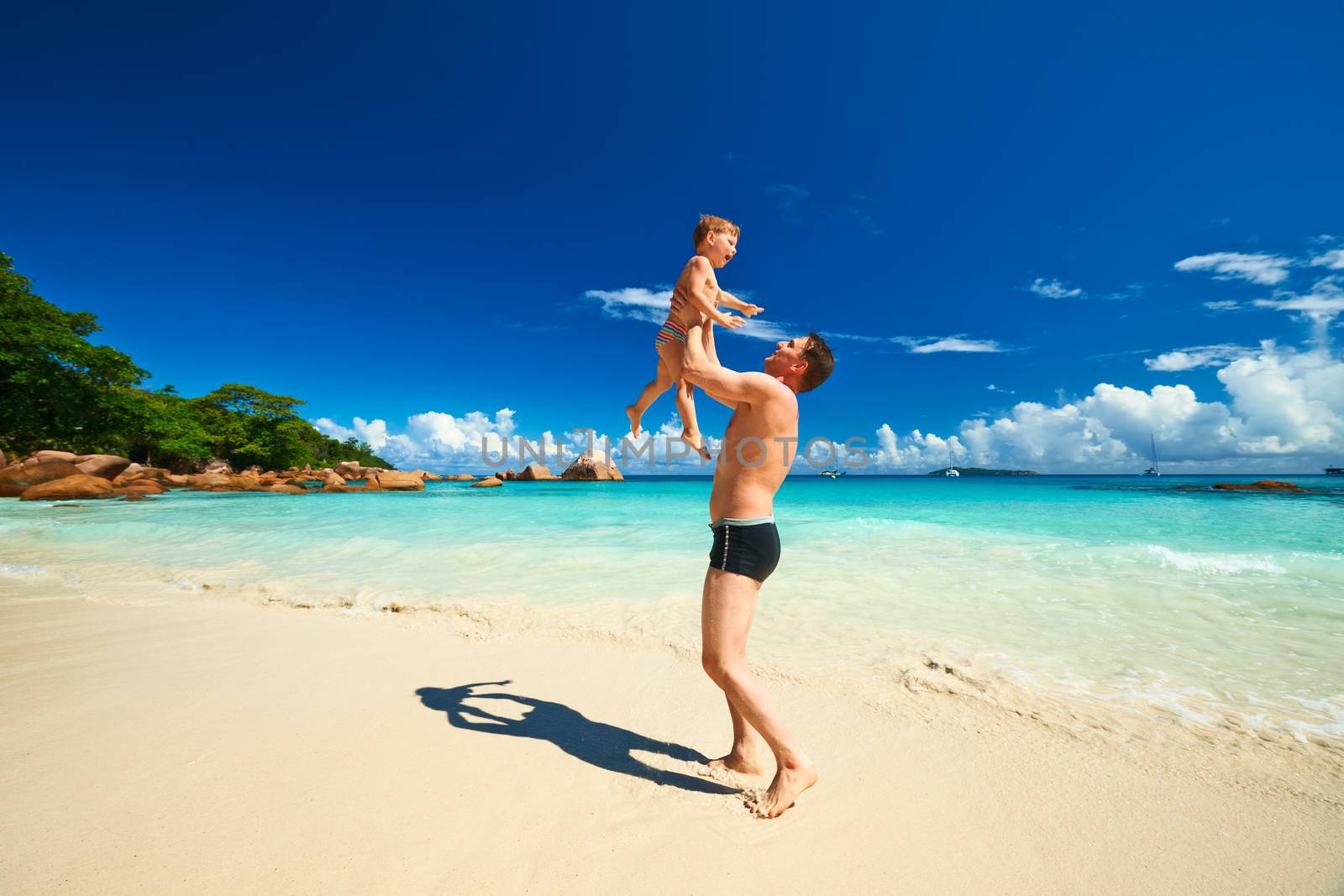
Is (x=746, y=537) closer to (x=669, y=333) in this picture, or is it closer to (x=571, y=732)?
(x=669, y=333)

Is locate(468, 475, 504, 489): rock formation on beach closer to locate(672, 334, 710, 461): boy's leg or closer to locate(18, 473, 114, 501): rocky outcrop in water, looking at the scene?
locate(18, 473, 114, 501): rocky outcrop in water

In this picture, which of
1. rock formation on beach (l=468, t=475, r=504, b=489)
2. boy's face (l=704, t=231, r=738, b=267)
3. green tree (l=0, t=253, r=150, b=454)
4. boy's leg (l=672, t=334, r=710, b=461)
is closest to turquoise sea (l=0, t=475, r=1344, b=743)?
boy's leg (l=672, t=334, r=710, b=461)

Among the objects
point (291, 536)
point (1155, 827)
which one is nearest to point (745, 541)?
point (1155, 827)

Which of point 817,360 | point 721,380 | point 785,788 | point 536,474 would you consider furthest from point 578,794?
point 536,474

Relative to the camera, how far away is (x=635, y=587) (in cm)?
680

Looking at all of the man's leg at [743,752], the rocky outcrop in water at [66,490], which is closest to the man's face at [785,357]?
the man's leg at [743,752]

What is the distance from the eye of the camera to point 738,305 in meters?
2.74

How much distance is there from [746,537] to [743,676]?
2.00 ft

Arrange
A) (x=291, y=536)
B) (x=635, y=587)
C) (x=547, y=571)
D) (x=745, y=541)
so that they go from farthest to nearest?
(x=291, y=536), (x=547, y=571), (x=635, y=587), (x=745, y=541)

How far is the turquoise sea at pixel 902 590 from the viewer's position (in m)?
3.80

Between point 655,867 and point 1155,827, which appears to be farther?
point 1155,827

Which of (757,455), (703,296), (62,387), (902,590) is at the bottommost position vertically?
(902,590)

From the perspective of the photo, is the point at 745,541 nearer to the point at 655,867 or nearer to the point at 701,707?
the point at 655,867

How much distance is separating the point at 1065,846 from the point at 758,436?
2.00 metres
